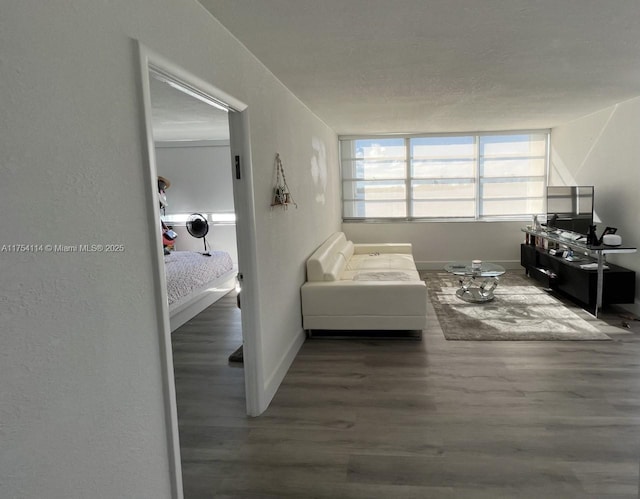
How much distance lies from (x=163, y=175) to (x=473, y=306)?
537 cm

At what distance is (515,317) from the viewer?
4660 mm

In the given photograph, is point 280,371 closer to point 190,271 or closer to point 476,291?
point 190,271

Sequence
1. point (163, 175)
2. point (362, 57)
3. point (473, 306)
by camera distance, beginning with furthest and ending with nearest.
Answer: point (163, 175), point (473, 306), point (362, 57)

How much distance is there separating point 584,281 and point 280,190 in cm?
349

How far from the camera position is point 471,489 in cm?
211

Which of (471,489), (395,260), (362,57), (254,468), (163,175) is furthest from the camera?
(163,175)

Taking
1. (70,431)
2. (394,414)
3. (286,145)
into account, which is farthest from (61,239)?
(286,145)

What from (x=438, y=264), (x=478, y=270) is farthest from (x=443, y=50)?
(x=438, y=264)

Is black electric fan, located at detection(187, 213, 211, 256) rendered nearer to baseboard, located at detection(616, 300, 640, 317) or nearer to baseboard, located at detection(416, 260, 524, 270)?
baseboard, located at detection(416, 260, 524, 270)

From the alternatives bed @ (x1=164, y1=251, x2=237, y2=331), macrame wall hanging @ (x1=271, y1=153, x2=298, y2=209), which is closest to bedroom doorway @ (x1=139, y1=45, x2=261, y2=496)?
macrame wall hanging @ (x1=271, y1=153, x2=298, y2=209)

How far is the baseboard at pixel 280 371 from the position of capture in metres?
2.96

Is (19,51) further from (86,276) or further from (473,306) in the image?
(473,306)

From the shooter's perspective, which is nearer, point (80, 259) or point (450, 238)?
point (80, 259)

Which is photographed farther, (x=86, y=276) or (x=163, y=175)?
(x=163, y=175)
